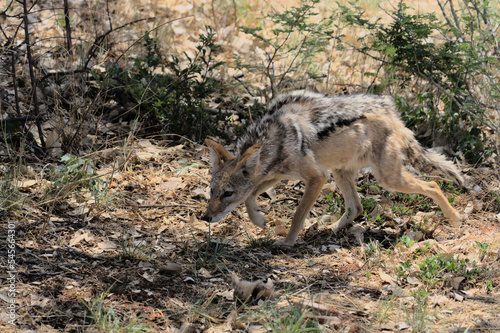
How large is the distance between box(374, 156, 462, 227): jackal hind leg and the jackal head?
1590 mm

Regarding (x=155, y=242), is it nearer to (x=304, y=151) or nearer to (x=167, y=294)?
(x=167, y=294)

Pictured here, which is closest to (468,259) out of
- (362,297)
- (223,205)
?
(362,297)

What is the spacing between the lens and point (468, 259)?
551cm

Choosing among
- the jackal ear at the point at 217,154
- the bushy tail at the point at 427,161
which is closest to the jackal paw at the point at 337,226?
the bushy tail at the point at 427,161

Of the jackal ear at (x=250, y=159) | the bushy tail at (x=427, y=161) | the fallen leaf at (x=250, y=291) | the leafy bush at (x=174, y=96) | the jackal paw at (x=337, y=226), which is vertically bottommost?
the jackal paw at (x=337, y=226)

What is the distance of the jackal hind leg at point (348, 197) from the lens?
6559 mm

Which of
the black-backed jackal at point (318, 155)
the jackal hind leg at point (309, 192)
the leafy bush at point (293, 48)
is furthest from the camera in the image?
the leafy bush at point (293, 48)

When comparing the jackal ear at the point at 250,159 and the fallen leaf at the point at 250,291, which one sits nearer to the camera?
the fallen leaf at the point at 250,291

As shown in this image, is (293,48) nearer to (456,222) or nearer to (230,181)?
(230,181)

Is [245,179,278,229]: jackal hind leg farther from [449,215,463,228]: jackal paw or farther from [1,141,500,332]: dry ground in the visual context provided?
[449,215,463,228]: jackal paw

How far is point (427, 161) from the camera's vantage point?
22.2 ft

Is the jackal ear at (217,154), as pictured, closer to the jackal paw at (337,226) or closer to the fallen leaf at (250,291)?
the jackal paw at (337,226)

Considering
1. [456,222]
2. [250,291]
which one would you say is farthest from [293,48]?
[250,291]

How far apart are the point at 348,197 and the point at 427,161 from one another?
3.66ft
